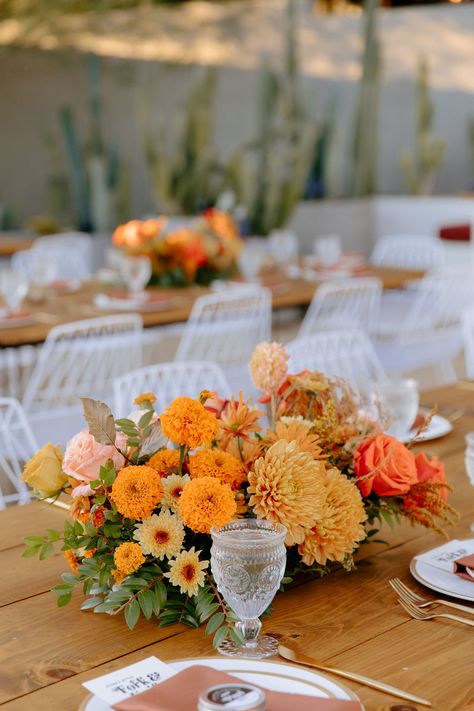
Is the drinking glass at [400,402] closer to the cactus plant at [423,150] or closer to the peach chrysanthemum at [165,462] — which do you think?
the peach chrysanthemum at [165,462]

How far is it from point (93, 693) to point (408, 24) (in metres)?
9.62

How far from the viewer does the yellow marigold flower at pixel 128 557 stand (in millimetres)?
1245

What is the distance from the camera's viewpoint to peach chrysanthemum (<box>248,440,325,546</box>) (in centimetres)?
127

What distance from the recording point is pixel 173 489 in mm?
1288

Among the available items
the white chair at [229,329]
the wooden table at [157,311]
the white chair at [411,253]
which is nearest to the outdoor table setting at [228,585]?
the wooden table at [157,311]

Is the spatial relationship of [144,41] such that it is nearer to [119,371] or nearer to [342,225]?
[342,225]

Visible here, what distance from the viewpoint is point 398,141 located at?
10.2 m

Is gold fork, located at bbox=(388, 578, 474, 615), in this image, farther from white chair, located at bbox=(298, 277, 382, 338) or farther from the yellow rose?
white chair, located at bbox=(298, 277, 382, 338)

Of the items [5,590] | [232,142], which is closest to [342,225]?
→ [232,142]

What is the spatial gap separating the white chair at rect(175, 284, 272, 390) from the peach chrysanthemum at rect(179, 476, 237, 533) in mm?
2497

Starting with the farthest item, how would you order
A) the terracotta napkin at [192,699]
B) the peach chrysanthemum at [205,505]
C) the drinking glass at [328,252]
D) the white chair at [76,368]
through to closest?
the drinking glass at [328,252] < the white chair at [76,368] < the peach chrysanthemum at [205,505] < the terracotta napkin at [192,699]

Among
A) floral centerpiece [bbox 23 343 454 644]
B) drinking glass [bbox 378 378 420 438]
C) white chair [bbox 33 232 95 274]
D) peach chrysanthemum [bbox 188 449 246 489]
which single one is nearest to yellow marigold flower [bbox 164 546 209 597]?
floral centerpiece [bbox 23 343 454 644]

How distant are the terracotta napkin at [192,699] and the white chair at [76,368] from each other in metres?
2.16

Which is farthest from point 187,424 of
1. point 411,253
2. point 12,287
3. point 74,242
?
point 74,242
